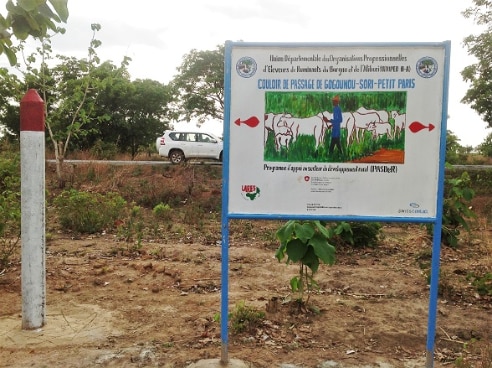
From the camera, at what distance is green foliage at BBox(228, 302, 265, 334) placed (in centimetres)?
357

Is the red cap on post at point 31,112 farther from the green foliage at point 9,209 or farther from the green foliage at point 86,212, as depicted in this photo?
the green foliage at point 86,212

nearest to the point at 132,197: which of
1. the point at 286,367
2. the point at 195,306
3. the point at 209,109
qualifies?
the point at 195,306

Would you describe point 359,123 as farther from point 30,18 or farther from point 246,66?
point 30,18

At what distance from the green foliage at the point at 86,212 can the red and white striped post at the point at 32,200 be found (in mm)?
3899

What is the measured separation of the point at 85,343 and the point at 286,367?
1.43 metres

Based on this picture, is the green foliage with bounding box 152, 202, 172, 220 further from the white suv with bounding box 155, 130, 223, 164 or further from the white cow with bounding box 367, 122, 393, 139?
the white suv with bounding box 155, 130, 223, 164

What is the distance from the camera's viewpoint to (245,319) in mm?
3637

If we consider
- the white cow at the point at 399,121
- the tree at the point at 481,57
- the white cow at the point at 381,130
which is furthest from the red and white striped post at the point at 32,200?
the tree at the point at 481,57

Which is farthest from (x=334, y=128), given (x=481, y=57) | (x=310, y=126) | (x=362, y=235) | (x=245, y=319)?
(x=481, y=57)

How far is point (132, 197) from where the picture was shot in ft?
37.6

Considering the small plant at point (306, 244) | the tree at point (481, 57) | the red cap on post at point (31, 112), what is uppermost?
the tree at point (481, 57)

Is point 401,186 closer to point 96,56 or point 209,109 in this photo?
point 96,56

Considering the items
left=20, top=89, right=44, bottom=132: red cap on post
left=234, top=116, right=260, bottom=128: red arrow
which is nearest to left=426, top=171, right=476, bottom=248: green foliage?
left=234, top=116, right=260, bottom=128: red arrow

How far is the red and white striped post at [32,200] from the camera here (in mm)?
3416
